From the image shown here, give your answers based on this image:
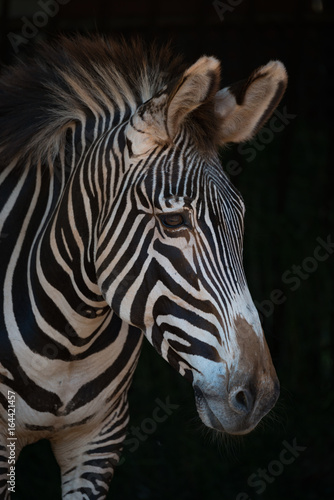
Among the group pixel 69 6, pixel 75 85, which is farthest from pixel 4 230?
pixel 69 6

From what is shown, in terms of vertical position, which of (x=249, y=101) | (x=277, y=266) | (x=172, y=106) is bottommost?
(x=277, y=266)

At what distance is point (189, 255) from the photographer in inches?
97.8

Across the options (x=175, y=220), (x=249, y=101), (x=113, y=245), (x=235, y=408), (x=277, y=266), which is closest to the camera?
(x=235, y=408)

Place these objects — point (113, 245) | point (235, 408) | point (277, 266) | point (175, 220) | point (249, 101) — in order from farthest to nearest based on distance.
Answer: point (277, 266) < point (249, 101) < point (113, 245) < point (175, 220) < point (235, 408)

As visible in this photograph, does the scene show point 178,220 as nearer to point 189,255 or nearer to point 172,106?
point 189,255

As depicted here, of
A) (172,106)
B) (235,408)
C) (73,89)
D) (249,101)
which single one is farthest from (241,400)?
(73,89)

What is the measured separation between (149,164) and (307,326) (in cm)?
399

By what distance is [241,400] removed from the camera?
240cm

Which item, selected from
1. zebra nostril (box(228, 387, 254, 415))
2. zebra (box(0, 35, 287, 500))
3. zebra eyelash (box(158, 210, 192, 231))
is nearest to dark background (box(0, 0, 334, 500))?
zebra (box(0, 35, 287, 500))

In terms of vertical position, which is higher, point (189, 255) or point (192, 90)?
point (192, 90)

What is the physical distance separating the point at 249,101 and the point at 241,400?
1.38m

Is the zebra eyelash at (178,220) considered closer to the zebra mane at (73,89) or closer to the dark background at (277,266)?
Result: the zebra mane at (73,89)

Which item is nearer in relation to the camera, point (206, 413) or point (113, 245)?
point (206, 413)

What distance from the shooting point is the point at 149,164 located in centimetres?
266
